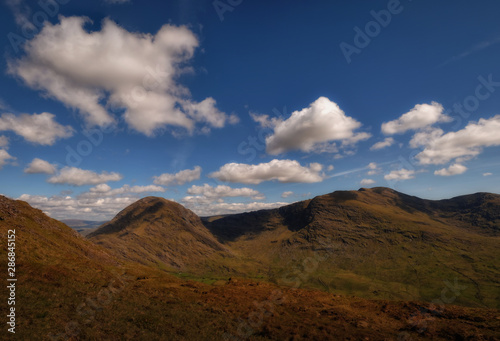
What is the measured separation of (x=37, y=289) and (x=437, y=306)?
62.5 metres

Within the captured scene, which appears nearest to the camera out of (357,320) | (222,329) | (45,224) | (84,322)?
(84,322)

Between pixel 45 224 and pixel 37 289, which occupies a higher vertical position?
pixel 45 224

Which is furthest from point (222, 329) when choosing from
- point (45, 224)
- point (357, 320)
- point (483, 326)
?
point (45, 224)

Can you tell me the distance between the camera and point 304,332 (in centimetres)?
3209

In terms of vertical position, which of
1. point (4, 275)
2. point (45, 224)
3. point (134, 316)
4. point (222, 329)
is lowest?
point (222, 329)

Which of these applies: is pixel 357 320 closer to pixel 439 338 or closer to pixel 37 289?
pixel 439 338

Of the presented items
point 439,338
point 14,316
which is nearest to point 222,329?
point 14,316

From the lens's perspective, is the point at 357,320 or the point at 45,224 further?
the point at 45,224

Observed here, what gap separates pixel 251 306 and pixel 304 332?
12.5 meters

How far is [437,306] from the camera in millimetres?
40188

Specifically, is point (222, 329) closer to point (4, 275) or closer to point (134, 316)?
point (134, 316)

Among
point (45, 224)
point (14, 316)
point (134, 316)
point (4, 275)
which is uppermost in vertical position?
point (45, 224)

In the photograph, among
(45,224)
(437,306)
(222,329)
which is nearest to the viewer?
(222,329)

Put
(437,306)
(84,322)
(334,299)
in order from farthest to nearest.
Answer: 1. (334,299)
2. (437,306)
3. (84,322)
